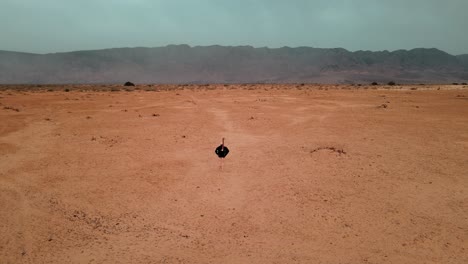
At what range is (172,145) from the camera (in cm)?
1256

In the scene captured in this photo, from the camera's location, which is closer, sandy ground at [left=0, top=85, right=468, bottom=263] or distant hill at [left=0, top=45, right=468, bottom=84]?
sandy ground at [left=0, top=85, right=468, bottom=263]

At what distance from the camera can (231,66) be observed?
140375 millimetres

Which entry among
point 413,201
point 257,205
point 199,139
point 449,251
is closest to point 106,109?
point 199,139

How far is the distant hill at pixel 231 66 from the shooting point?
12011 centimetres

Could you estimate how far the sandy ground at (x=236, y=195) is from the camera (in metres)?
6.07

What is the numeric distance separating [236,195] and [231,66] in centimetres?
13477

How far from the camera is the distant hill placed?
394 feet

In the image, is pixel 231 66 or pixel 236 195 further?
pixel 231 66

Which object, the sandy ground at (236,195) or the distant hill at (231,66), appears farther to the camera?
the distant hill at (231,66)

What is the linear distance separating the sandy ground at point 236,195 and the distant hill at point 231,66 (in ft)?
335

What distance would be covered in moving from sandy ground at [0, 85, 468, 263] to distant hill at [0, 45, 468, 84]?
10218 cm

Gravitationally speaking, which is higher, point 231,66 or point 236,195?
point 231,66

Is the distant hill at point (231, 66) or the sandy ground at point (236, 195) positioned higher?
the distant hill at point (231, 66)

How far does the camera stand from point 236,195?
821 centimetres
